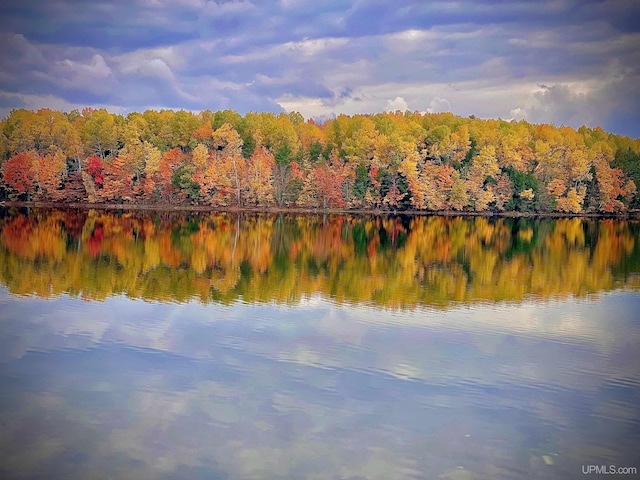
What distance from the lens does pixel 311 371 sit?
11633 millimetres

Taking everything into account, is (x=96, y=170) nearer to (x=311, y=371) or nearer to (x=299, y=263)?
(x=299, y=263)

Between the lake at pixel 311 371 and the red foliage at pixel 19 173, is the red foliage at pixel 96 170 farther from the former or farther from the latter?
the lake at pixel 311 371

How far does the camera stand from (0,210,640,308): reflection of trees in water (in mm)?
19172

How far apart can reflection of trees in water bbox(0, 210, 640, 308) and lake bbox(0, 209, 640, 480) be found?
0.18m

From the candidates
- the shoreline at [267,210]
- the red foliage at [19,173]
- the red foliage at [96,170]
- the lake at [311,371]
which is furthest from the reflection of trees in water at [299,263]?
the red foliage at [19,173]

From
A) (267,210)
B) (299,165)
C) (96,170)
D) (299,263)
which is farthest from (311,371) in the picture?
(299,165)

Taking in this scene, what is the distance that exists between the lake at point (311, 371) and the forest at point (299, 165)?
4127 cm

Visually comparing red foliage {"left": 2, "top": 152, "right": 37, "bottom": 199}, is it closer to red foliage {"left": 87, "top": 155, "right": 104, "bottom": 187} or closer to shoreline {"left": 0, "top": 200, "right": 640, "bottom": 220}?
shoreline {"left": 0, "top": 200, "right": 640, "bottom": 220}

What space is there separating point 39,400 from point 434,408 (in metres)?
5.80

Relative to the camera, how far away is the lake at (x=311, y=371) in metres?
8.47

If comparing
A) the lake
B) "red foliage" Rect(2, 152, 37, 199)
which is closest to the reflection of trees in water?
the lake

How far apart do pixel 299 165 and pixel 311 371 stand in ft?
193

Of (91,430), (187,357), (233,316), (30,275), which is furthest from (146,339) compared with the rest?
(30,275)

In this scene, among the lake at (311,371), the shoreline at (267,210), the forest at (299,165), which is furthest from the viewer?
the forest at (299,165)
